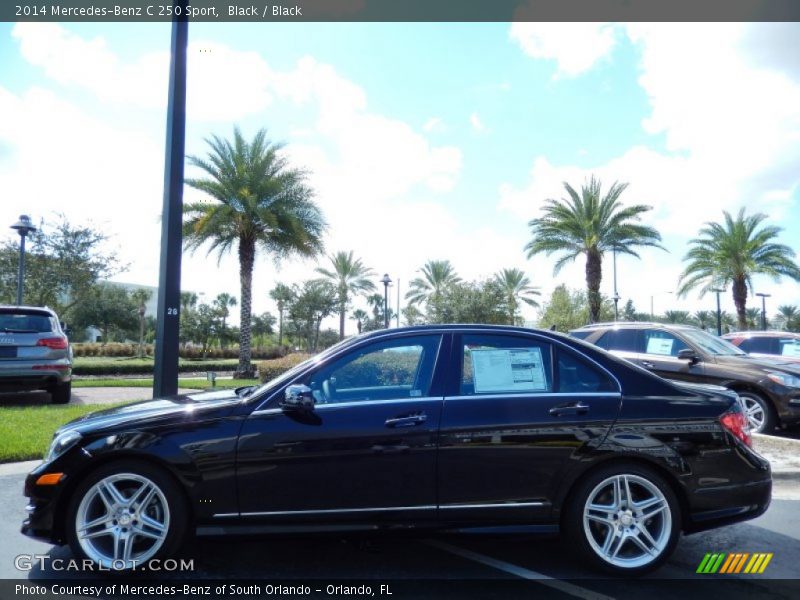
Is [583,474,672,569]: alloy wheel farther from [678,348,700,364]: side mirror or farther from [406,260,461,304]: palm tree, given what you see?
[406,260,461,304]: palm tree

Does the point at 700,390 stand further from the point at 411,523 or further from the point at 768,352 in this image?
the point at 768,352

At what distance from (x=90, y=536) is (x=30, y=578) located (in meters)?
0.45

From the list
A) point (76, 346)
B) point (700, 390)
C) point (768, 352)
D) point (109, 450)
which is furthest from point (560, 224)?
point (76, 346)

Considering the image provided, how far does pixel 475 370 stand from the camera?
4.04 metres

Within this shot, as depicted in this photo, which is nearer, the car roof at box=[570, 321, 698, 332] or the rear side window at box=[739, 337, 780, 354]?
the car roof at box=[570, 321, 698, 332]

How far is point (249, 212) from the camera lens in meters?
22.3

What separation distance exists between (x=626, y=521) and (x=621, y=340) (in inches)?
259

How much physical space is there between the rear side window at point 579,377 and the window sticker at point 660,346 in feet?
20.0

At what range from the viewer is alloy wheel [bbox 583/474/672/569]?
3.79 metres

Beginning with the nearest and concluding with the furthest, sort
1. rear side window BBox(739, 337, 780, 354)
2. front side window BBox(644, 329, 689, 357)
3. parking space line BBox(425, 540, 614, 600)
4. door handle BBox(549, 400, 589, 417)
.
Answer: parking space line BBox(425, 540, 614, 600)
door handle BBox(549, 400, 589, 417)
front side window BBox(644, 329, 689, 357)
rear side window BBox(739, 337, 780, 354)

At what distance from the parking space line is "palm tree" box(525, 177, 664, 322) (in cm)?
2261

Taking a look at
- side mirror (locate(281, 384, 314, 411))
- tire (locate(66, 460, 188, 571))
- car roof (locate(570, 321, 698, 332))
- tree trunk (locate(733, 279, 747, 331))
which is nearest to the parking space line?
side mirror (locate(281, 384, 314, 411))

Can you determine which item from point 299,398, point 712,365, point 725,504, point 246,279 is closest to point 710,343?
point 712,365

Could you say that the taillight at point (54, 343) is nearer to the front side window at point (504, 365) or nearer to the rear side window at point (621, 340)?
the front side window at point (504, 365)
